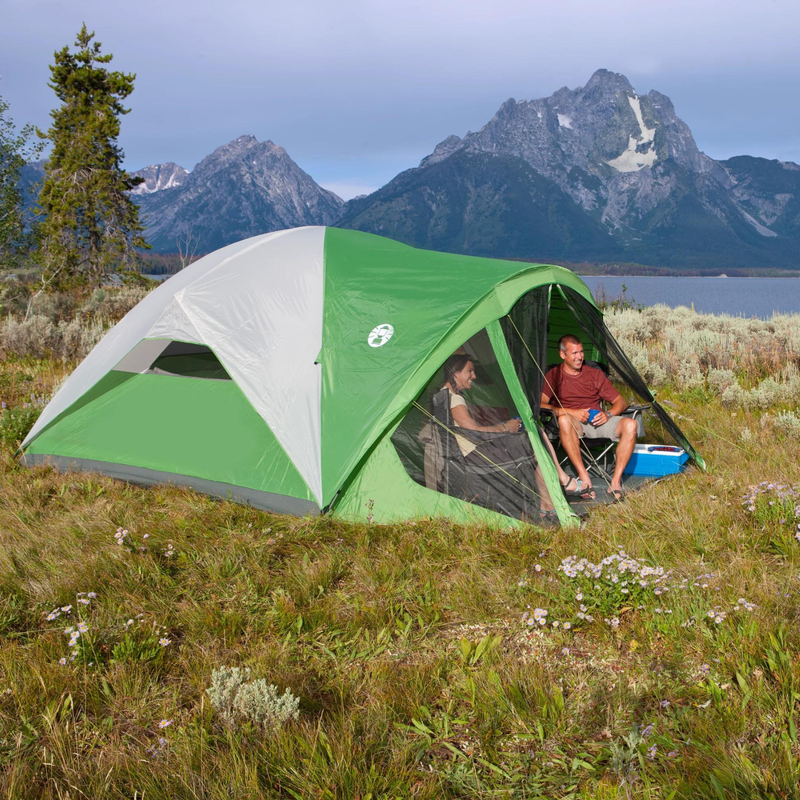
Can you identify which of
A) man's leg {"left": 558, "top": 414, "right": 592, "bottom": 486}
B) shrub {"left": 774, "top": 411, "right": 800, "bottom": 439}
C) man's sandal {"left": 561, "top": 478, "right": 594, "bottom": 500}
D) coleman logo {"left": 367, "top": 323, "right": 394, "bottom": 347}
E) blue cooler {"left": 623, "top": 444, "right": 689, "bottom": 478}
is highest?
coleman logo {"left": 367, "top": 323, "right": 394, "bottom": 347}

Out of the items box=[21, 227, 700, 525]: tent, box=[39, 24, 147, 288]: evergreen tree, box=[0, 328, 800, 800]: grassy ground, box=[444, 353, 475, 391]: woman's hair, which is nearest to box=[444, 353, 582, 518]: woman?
box=[444, 353, 475, 391]: woman's hair

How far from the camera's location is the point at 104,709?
2830mm

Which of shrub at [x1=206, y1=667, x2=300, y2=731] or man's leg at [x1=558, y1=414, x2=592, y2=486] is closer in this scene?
shrub at [x1=206, y1=667, x2=300, y2=731]

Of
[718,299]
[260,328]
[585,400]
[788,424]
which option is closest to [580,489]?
[585,400]

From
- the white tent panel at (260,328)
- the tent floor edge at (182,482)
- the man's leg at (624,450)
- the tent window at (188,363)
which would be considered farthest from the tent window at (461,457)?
the tent window at (188,363)

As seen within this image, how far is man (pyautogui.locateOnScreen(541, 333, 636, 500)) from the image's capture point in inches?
223

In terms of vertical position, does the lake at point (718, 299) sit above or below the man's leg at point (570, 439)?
above

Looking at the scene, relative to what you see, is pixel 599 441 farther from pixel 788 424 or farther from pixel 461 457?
pixel 461 457

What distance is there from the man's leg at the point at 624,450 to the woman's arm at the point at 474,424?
3.82 feet

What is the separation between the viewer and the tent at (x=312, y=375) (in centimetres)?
485

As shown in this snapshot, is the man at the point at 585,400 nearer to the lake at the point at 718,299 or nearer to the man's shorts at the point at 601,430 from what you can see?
the man's shorts at the point at 601,430

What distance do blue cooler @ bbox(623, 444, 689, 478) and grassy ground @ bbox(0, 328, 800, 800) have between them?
2.65 feet

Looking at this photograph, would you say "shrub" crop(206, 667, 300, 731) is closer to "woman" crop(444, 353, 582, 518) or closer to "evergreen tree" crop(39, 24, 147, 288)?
"woman" crop(444, 353, 582, 518)

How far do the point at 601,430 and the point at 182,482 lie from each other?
3809mm
